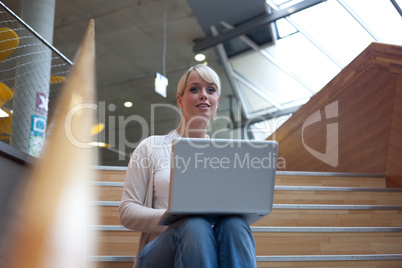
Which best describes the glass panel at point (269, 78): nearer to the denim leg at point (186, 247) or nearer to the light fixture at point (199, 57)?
the light fixture at point (199, 57)

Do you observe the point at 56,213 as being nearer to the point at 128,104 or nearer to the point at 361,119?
the point at 361,119

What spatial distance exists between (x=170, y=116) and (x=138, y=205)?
336 inches

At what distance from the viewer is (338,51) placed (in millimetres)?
6629

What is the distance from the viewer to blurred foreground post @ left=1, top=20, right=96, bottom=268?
7.38 feet

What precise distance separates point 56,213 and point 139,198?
50.6 inches

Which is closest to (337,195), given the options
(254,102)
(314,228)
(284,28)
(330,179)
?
(330,179)

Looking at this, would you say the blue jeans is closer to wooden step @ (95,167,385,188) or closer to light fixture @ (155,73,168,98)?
wooden step @ (95,167,385,188)

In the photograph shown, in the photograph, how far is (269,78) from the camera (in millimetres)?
8016

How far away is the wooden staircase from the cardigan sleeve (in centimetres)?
50

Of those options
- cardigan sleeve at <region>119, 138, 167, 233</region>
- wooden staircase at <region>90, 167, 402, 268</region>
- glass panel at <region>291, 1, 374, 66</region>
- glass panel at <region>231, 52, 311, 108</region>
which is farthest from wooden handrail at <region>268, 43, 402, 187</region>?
glass panel at <region>231, 52, 311, 108</region>

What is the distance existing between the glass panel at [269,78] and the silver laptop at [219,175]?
21.6 feet

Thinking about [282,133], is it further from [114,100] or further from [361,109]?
[114,100]

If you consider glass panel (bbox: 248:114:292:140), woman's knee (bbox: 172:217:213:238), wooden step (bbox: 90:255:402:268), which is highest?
glass panel (bbox: 248:114:292:140)

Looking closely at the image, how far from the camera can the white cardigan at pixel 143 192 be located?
4.73 feet
